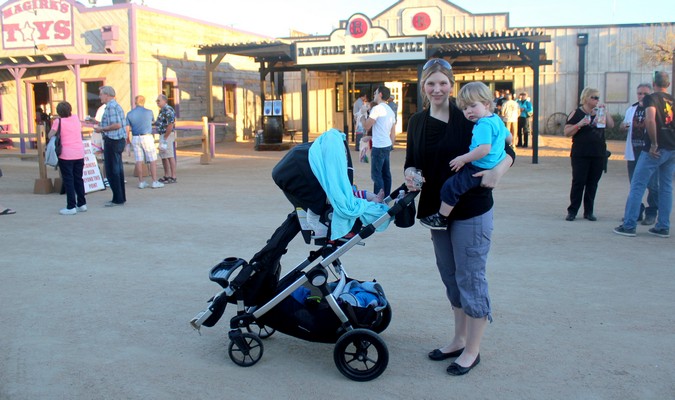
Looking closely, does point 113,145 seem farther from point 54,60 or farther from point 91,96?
point 91,96

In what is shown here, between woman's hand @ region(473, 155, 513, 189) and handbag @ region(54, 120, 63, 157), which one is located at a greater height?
handbag @ region(54, 120, 63, 157)

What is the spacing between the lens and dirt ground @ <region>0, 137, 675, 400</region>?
11.8 ft

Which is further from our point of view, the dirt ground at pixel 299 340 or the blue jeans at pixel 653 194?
the blue jeans at pixel 653 194

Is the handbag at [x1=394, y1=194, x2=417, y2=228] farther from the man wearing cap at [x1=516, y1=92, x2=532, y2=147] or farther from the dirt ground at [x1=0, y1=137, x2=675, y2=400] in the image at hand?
the man wearing cap at [x1=516, y1=92, x2=532, y2=147]

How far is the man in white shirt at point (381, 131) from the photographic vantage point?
29.6ft

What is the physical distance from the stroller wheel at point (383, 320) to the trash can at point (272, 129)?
15828mm

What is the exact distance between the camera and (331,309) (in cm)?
388

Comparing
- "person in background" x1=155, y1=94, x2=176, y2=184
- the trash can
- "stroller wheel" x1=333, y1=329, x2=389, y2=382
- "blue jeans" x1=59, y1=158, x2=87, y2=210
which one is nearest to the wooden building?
the trash can

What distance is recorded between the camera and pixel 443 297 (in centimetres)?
503

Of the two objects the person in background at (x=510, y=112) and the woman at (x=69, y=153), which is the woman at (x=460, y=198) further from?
the person in background at (x=510, y=112)

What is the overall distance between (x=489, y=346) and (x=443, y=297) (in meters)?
0.98

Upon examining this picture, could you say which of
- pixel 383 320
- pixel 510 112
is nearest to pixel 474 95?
pixel 383 320

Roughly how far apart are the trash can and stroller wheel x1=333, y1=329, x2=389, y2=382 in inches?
634

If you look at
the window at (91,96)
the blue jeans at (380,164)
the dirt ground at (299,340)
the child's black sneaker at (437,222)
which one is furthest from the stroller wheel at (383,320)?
the window at (91,96)
